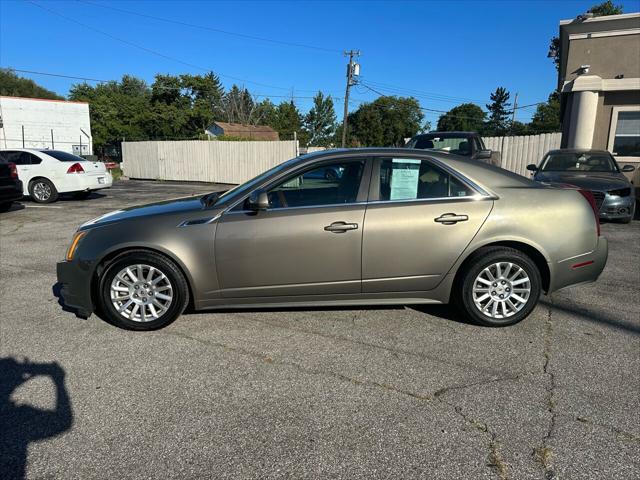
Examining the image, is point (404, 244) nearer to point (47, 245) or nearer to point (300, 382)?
point (300, 382)

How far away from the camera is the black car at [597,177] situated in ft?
28.9

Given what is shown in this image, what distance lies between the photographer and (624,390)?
2930 mm

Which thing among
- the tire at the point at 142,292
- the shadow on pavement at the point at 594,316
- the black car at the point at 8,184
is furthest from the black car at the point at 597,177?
the black car at the point at 8,184

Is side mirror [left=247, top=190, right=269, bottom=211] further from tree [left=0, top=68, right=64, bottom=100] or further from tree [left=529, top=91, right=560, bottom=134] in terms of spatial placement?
tree [left=529, top=91, right=560, bottom=134]

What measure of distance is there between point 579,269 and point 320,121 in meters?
91.6

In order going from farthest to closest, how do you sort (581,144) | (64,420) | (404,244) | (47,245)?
(581,144) → (47,245) → (404,244) → (64,420)

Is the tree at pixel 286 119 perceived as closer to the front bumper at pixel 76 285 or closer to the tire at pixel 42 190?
Answer: the tire at pixel 42 190

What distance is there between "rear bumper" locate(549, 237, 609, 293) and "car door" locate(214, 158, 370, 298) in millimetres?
1823

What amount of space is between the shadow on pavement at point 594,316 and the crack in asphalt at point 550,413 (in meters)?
0.53

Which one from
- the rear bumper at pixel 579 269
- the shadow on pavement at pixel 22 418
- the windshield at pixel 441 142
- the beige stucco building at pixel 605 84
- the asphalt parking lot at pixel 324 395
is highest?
the beige stucco building at pixel 605 84

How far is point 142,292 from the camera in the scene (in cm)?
383

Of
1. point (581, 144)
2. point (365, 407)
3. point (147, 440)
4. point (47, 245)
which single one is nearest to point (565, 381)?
point (365, 407)

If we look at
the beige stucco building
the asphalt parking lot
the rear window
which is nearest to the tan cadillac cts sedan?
the asphalt parking lot

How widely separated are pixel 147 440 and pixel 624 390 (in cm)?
308
